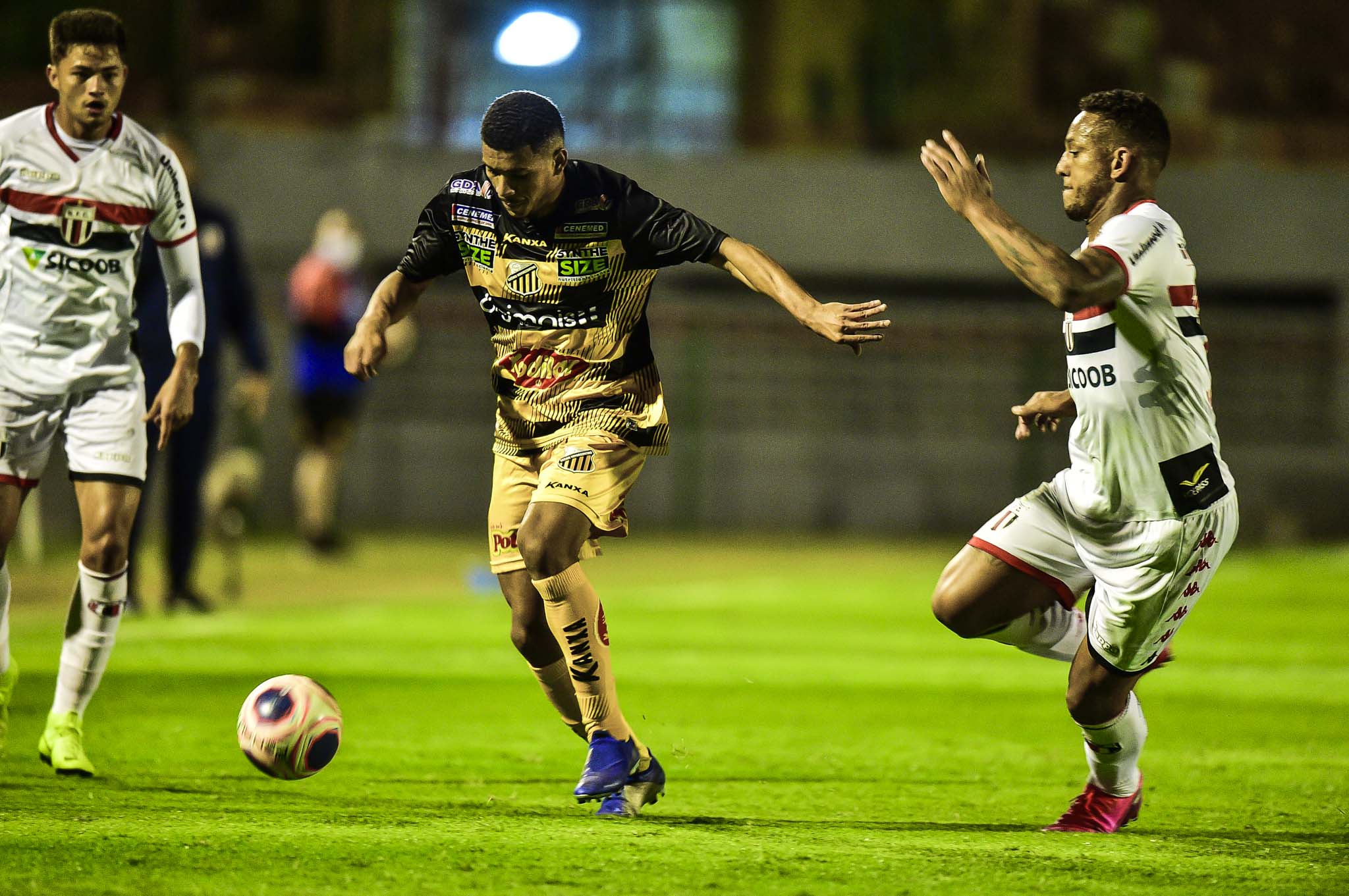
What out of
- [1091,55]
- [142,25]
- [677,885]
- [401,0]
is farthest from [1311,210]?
[677,885]

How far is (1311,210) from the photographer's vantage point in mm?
22406

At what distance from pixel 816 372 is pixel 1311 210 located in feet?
21.7

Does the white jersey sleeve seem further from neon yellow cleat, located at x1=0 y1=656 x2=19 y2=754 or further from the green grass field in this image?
the green grass field

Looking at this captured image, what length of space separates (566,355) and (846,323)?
0.93 meters

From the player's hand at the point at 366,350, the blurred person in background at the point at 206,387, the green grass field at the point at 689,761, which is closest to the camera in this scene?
the green grass field at the point at 689,761

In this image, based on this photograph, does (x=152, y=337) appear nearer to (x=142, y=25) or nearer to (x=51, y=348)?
(x=51, y=348)

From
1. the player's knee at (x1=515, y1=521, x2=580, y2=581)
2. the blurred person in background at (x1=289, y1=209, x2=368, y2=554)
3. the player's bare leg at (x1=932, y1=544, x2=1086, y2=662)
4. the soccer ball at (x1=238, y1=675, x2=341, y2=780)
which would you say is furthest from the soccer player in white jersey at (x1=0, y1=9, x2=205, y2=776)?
the blurred person in background at (x1=289, y1=209, x2=368, y2=554)

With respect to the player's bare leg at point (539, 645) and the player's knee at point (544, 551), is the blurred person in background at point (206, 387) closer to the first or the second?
the player's bare leg at point (539, 645)

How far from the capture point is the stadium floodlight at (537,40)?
23.3 m

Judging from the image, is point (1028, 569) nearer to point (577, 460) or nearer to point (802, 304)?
point (802, 304)

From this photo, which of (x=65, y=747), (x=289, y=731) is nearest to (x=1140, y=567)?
(x=289, y=731)

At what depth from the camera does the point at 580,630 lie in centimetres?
532

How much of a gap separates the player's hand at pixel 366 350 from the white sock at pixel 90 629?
121 cm

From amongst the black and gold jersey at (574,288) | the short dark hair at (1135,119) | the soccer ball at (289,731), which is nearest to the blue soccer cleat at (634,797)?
the soccer ball at (289,731)
